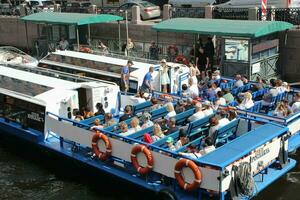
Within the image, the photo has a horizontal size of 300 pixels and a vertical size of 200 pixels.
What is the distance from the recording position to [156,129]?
12.7 metres

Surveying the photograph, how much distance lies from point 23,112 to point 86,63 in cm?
532

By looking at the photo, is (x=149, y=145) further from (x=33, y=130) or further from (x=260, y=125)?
(x=33, y=130)

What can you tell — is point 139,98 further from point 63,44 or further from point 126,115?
point 63,44

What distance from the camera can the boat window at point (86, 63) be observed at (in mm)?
19380

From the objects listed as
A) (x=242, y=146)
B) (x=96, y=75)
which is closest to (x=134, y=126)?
(x=242, y=146)

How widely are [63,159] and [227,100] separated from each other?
5597 millimetres

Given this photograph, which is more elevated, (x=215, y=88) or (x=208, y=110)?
(x=215, y=88)

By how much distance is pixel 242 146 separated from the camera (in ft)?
37.7

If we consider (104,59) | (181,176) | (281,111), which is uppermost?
(104,59)

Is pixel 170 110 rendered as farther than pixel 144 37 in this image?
No

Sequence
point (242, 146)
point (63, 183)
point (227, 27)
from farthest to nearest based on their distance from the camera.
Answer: point (227, 27), point (63, 183), point (242, 146)

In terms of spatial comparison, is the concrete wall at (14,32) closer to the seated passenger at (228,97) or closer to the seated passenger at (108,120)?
the seated passenger at (228,97)

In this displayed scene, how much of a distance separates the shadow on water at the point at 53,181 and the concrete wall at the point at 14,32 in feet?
62.2

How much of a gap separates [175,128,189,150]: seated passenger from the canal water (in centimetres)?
152
